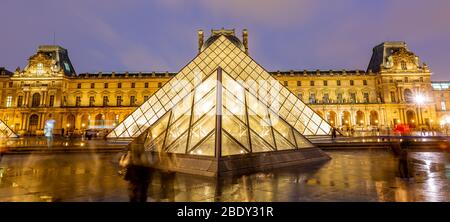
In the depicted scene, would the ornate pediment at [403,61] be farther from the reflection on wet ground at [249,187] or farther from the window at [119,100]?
the window at [119,100]

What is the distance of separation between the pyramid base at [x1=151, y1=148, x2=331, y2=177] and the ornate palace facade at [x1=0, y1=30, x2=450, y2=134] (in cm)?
3987

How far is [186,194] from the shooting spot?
394 cm

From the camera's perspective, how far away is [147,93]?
153 ft

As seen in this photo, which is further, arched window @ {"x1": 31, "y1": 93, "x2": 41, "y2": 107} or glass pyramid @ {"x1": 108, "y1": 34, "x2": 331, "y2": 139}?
arched window @ {"x1": 31, "y1": 93, "x2": 41, "y2": 107}

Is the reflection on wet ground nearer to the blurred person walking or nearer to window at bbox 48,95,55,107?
the blurred person walking

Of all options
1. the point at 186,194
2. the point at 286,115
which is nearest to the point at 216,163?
the point at 186,194

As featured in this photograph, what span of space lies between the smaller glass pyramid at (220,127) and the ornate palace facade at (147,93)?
1533 inches

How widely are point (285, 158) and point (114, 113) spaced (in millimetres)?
43337

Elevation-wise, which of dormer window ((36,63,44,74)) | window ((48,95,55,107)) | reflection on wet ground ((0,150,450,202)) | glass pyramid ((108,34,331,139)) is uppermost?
dormer window ((36,63,44,74))

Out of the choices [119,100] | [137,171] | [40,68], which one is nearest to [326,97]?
[119,100]

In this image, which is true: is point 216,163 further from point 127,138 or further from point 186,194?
point 127,138

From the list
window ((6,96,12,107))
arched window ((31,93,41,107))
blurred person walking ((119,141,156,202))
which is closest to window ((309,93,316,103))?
blurred person walking ((119,141,156,202))

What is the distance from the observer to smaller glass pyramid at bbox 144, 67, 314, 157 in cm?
657

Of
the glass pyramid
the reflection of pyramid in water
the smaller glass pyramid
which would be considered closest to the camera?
the smaller glass pyramid
